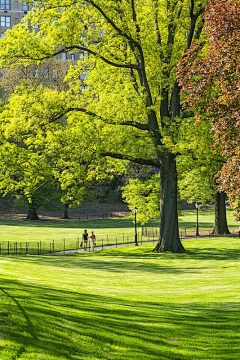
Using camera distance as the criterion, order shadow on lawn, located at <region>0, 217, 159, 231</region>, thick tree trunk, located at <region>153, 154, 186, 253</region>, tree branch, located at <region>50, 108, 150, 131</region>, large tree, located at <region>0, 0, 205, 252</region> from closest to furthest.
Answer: large tree, located at <region>0, 0, 205, 252</region>, tree branch, located at <region>50, 108, 150, 131</region>, thick tree trunk, located at <region>153, 154, 186, 253</region>, shadow on lawn, located at <region>0, 217, 159, 231</region>

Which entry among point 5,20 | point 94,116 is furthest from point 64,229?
point 5,20

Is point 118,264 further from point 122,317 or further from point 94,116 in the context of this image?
point 122,317

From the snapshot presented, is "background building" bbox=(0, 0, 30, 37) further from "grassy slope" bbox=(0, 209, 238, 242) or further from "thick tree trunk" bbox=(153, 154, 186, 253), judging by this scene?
"thick tree trunk" bbox=(153, 154, 186, 253)

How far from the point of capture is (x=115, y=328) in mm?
10680

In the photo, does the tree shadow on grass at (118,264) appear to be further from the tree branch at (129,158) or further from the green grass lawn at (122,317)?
the tree branch at (129,158)

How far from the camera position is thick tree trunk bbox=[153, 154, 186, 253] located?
30.5 metres

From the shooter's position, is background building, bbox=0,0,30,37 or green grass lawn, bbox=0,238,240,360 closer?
green grass lawn, bbox=0,238,240,360

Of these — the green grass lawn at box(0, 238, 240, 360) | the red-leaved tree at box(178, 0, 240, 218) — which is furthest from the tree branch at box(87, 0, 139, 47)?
the green grass lawn at box(0, 238, 240, 360)

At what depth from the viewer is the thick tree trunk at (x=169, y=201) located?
3053 centimetres

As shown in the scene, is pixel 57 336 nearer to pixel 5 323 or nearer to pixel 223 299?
pixel 5 323

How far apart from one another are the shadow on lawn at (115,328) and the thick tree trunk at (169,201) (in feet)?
54.1

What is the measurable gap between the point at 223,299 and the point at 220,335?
17.0ft

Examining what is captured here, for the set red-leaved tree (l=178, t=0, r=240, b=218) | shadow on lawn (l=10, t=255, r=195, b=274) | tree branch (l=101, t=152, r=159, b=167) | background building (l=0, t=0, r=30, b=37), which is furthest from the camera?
background building (l=0, t=0, r=30, b=37)

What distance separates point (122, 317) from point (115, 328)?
4.07 feet
